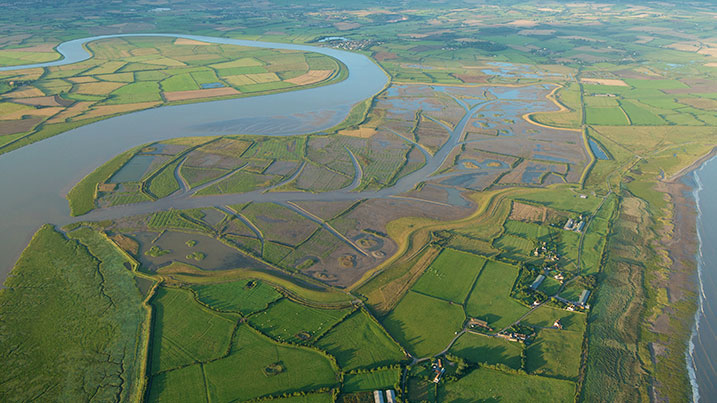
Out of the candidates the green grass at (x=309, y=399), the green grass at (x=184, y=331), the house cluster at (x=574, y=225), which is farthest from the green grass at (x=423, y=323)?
the house cluster at (x=574, y=225)

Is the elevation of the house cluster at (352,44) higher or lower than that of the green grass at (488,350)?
lower

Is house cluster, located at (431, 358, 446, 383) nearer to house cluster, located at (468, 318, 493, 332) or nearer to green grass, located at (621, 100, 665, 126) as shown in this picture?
house cluster, located at (468, 318, 493, 332)

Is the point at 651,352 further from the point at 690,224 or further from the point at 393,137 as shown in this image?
the point at 393,137

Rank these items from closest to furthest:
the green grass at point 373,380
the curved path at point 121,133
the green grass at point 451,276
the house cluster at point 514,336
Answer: the green grass at point 373,380 < the house cluster at point 514,336 < the green grass at point 451,276 < the curved path at point 121,133

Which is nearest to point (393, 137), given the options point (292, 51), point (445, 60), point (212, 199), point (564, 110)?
point (212, 199)

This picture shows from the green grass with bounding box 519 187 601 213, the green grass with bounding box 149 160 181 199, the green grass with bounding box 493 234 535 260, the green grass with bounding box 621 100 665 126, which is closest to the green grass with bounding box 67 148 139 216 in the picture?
the green grass with bounding box 149 160 181 199

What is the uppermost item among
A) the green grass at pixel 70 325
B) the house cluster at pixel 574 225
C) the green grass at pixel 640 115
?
the green grass at pixel 70 325

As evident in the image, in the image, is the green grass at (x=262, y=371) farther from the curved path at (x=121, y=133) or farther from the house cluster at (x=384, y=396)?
the curved path at (x=121, y=133)
